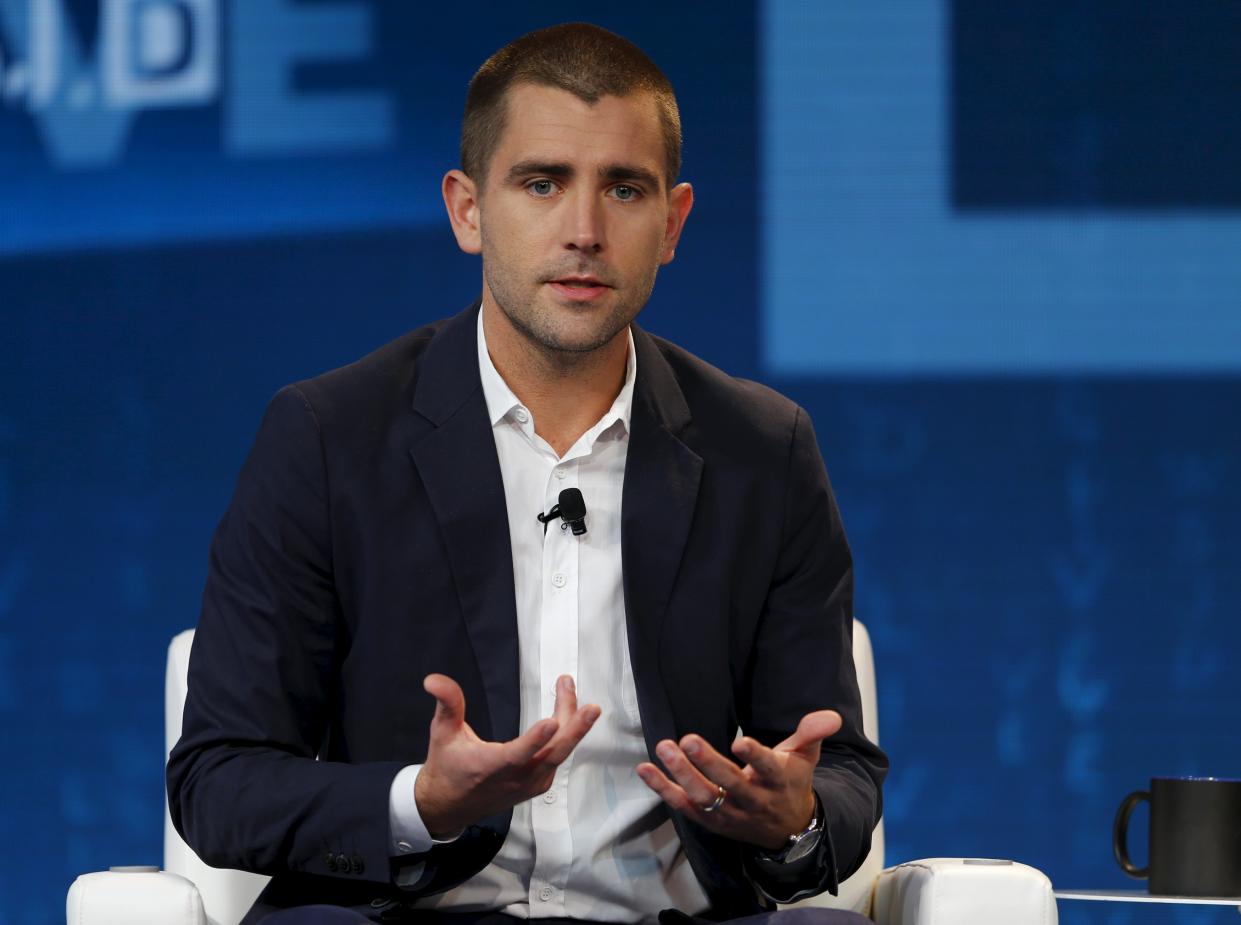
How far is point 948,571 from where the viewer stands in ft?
10.8

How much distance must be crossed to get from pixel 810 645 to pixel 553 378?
447 mm

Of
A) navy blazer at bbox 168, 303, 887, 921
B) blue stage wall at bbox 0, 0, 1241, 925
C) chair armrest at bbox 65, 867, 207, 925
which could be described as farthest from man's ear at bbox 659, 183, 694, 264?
blue stage wall at bbox 0, 0, 1241, 925

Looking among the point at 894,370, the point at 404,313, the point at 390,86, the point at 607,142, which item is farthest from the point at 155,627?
the point at 607,142

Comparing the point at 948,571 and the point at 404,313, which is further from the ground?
the point at 404,313

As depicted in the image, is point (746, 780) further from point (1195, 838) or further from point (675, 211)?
point (1195, 838)

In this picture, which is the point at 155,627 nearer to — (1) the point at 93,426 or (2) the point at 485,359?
(1) the point at 93,426

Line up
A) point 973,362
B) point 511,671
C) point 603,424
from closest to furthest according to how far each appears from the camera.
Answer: point 511,671 < point 603,424 < point 973,362

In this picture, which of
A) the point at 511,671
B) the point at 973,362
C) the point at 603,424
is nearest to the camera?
the point at 511,671

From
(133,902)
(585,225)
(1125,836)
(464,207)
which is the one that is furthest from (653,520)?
(1125,836)

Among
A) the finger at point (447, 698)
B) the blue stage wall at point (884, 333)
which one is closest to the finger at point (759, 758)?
the finger at point (447, 698)

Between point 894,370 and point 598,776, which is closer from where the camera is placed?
point 598,776

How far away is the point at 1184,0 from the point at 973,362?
2.61 feet

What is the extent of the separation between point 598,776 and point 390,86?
1.76m

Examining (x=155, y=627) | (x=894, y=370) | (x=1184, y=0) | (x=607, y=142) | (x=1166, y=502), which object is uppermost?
(x=1184, y=0)
